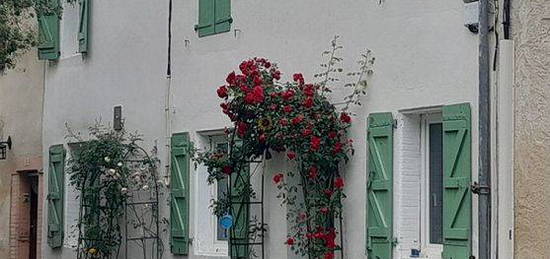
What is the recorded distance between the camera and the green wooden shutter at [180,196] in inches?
597

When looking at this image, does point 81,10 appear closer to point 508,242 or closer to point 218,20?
point 218,20

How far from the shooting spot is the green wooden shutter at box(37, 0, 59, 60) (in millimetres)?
17922

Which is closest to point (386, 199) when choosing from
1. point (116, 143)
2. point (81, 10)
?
point (116, 143)

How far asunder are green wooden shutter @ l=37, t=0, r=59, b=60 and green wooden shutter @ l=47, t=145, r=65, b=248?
1.32m

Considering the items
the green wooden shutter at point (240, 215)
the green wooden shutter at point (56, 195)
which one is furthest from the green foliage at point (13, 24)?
the green wooden shutter at point (240, 215)

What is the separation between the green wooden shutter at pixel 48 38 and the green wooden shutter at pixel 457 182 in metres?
7.99

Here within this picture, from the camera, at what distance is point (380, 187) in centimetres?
1220

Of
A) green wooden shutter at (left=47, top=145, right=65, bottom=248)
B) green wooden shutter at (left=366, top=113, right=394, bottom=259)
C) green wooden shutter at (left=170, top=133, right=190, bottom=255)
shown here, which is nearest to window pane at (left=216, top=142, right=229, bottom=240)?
green wooden shutter at (left=170, top=133, right=190, bottom=255)

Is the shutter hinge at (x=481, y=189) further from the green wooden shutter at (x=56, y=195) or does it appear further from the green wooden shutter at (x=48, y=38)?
the green wooden shutter at (x=48, y=38)

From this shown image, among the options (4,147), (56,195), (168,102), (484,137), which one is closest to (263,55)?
(168,102)

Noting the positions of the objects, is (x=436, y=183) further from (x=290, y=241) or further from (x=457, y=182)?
(x=290, y=241)

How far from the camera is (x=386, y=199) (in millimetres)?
12148

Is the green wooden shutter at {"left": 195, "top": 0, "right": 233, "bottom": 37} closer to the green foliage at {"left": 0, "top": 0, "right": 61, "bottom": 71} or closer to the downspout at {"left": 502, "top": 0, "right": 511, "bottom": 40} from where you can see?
the green foliage at {"left": 0, "top": 0, "right": 61, "bottom": 71}

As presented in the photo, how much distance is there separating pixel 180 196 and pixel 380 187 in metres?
3.72
